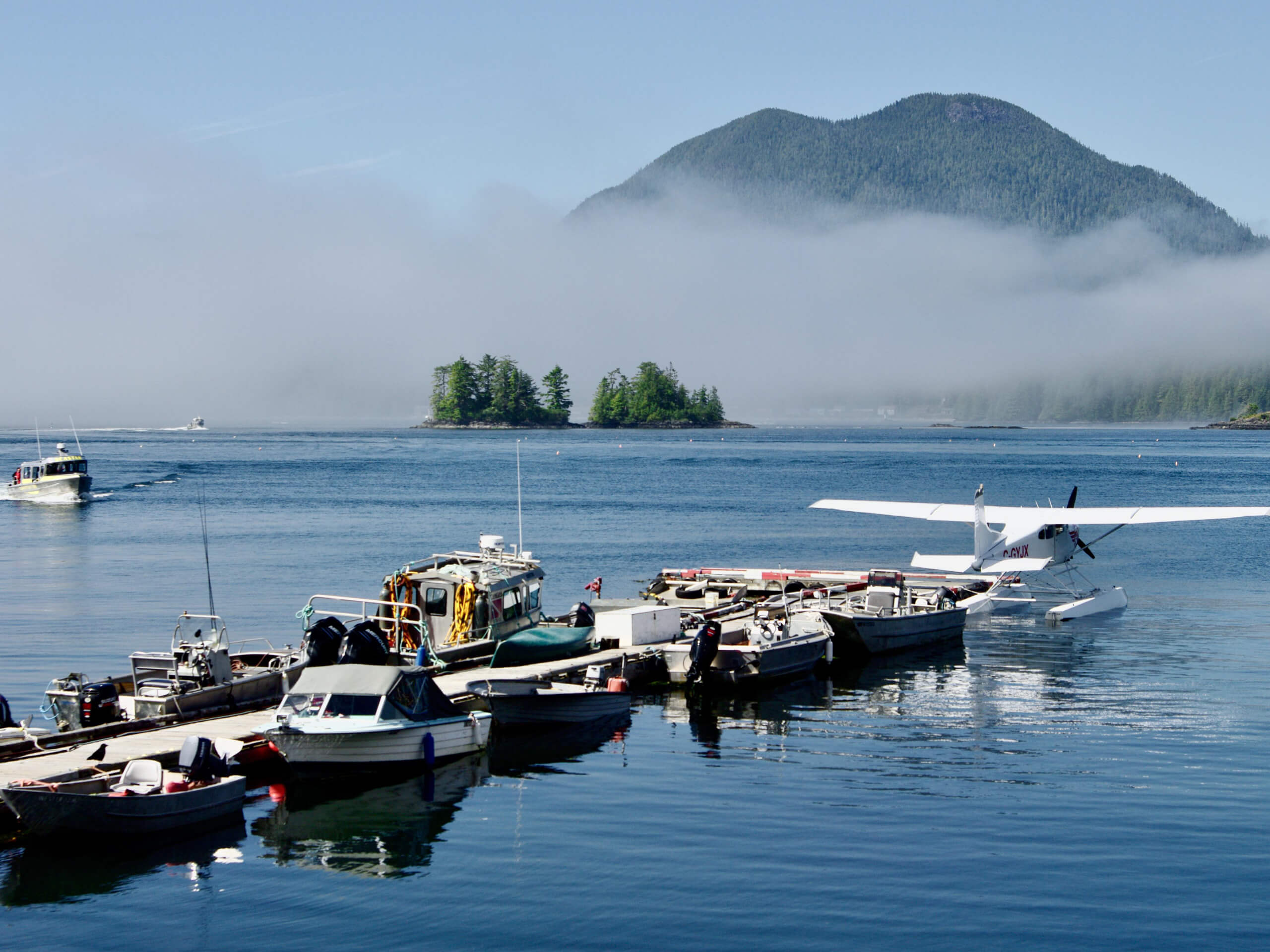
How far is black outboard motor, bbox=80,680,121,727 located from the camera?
20.6m

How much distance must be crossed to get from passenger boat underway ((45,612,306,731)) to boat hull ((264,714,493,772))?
2.95m

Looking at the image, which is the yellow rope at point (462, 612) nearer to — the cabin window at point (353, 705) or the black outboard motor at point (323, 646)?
the black outboard motor at point (323, 646)

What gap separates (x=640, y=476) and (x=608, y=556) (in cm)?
6166

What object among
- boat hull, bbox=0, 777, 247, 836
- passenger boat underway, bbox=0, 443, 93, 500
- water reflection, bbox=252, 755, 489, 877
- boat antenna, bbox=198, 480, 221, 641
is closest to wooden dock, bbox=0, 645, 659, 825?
boat hull, bbox=0, 777, 247, 836

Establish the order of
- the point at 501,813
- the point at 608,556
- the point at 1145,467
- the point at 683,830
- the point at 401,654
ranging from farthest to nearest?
the point at 1145,467
the point at 608,556
the point at 401,654
the point at 501,813
the point at 683,830

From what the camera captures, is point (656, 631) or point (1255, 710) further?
point (656, 631)

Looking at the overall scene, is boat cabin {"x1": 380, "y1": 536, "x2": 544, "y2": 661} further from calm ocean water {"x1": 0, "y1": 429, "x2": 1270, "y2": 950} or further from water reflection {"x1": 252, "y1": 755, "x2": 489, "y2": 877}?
water reflection {"x1": 252, "y1": 755, "x2": 489, "y2": 877}

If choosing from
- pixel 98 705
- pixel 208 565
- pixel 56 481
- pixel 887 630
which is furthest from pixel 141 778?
pixel 56 481

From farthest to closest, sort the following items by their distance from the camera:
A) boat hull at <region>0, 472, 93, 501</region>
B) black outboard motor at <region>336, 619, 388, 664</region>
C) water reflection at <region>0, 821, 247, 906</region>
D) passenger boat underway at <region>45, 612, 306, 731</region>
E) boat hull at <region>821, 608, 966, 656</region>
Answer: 1. boat hull at <region>0, 472, 93, 501</region>
2. boat hull at <region>821, 608, 966, 656</region>
3. black outboard motor at <region>336, 619, 388, 664</region>
4. passenger boat underway at <region>45, 612, 306, 731</region>
5. water reflection at <region>0, 821, 247, 906</region>

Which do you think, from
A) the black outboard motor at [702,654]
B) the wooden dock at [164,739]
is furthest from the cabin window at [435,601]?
the black outboard motor at [702,654]

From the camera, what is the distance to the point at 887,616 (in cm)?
3241

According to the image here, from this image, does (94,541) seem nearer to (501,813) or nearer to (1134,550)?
(501,813)

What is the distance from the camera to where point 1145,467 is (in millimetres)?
137375

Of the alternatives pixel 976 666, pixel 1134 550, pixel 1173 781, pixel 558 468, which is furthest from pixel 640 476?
pixel 1173 781
